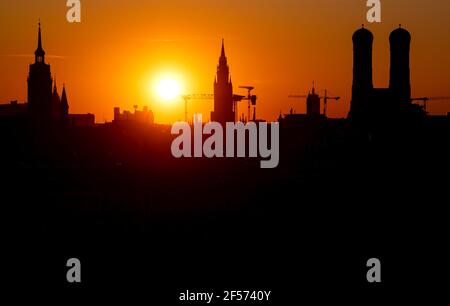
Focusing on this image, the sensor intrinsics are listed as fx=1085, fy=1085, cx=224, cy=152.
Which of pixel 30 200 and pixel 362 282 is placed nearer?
pixel 362 282

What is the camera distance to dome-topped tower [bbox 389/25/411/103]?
591 ft

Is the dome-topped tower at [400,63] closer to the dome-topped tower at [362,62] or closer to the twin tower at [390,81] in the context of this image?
the twin tower at [390,81]

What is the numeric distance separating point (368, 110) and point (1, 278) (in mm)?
123182

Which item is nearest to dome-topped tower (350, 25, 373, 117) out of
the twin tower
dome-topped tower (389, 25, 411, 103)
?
the twin tower

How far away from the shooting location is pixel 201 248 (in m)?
94.8

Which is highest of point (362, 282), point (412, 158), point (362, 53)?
point (362, 53)

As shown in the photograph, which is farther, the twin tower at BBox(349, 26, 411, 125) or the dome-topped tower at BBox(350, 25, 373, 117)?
the dome-topped tower at BBox(350, 25, 373, 117)

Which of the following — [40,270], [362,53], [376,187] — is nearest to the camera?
[40,270]

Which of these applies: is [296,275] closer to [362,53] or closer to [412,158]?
[412,158]

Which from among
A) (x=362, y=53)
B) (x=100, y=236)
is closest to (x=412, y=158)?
(x=362, y=53)

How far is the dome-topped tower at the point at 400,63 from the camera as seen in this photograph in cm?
18000

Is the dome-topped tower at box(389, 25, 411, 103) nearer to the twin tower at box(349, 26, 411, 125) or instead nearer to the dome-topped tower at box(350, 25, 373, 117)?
the twin tower at box(349, 26, 411, 125)

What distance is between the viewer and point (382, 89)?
624 ft

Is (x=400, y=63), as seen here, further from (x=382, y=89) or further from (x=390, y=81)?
(x=382, y=89)
